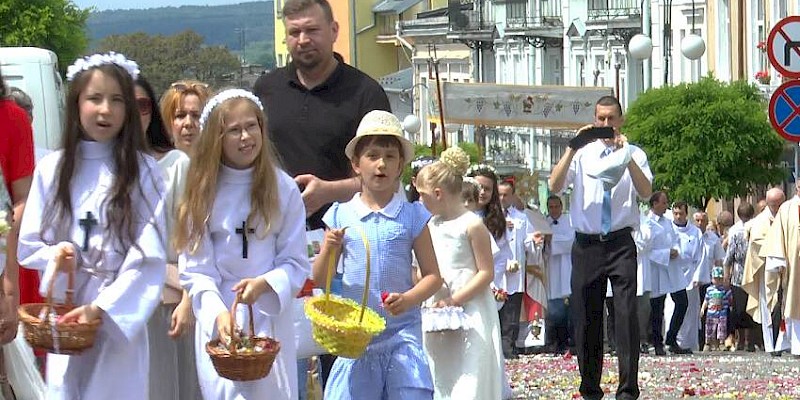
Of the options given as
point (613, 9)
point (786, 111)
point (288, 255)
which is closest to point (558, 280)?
point (786, 111)

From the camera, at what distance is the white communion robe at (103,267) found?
308 inches

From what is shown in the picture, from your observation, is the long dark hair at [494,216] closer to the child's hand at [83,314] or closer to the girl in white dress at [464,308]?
the girl in white dress at [464,308]

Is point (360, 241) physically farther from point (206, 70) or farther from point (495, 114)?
point (206, 70)

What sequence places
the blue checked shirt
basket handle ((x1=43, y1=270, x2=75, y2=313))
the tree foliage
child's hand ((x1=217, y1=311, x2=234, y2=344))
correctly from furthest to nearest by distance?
the tree foliage < the blue checked shirt < child's hand ((x1=217, y1=311, x2=234, y2=344)) < basket handle ((x1=43, y1=270, x2=75, y2=313))

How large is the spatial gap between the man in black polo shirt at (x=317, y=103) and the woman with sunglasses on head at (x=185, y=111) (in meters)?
0.32

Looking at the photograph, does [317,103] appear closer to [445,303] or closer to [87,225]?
[87,225]

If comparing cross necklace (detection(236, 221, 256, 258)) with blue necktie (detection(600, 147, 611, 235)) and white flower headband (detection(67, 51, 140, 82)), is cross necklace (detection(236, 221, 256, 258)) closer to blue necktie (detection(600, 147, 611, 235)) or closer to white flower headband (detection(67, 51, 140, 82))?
white flower headband (detection(67, 51, 140, 82))

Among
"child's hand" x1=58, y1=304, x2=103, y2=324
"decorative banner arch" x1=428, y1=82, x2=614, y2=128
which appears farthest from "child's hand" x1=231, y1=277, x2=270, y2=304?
"decorative banner arch" x1=428, y1=82, x2=614, y2=128

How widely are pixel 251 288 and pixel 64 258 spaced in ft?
2.30

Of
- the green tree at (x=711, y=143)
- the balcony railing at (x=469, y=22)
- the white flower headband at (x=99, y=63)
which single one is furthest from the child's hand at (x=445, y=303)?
the balcony railing at (x=469, y=22)

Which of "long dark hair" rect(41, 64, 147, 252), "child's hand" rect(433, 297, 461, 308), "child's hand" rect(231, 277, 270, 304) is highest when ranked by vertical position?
"long dark hair" rect(41, 64, 147, 252)

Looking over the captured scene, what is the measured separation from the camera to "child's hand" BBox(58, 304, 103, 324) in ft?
25.2

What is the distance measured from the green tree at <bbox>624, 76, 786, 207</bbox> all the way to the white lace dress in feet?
108

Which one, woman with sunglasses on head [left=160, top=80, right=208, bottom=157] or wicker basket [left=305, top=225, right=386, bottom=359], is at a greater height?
woman with sunglasses on head [left=160, top=80, right=208, bottom=157]
